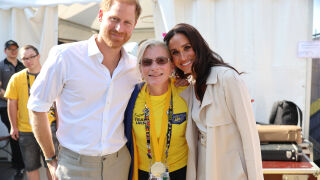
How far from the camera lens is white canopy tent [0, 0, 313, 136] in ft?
12.2

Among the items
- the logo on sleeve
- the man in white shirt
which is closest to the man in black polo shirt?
the man in white shirt

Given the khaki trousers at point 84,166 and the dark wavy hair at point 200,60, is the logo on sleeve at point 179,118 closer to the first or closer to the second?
the dark wavy hair at point 200,60

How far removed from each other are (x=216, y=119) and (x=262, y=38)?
261cm

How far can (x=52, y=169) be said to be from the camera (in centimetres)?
183

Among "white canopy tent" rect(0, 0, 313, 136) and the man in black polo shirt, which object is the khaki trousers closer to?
"white canopy tent" rect(0, 0, 313, 136)

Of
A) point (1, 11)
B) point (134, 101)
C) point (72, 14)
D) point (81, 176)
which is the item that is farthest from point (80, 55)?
point (72, 14)

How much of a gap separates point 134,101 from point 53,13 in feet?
11.6

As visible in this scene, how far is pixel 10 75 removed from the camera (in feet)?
14.5

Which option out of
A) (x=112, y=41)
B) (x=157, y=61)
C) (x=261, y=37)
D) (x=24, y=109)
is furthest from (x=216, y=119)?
(x=24, y=109)

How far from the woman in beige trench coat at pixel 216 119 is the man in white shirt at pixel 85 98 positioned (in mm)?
483

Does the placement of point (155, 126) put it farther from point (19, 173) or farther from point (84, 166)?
point (19, 173)

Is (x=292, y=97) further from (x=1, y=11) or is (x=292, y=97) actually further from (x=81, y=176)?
(x=1, y=11)

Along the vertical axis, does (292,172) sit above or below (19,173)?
above

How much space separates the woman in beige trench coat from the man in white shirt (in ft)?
1.58
